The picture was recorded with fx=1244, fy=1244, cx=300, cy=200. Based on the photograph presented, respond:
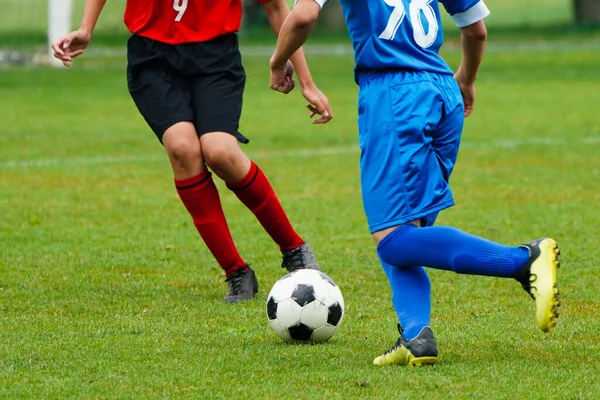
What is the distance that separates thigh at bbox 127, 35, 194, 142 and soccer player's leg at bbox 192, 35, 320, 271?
0.28ft

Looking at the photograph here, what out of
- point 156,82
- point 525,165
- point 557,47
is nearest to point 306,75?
point 156,82

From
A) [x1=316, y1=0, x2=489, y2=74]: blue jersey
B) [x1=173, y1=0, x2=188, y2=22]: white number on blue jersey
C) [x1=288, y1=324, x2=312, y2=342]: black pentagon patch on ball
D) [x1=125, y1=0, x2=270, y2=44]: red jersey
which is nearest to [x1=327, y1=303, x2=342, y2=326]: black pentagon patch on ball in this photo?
[x1=288, y1=324, x2=312, y2=342]: black pentagon patch on ball

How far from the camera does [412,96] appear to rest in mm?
4699

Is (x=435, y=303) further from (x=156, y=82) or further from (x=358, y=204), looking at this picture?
(x=358, y=204)

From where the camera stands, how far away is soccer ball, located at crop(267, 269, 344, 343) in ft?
17.5

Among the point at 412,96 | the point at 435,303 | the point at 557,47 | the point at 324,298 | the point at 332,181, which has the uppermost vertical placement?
the point at 412,96

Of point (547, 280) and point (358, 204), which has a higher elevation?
point (547, 280)

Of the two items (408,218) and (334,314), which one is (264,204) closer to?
(334,314)

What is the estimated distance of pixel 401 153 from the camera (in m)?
4.64

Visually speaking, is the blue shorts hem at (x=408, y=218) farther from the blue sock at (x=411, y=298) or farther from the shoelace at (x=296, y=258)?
the shoelace at (x=296, y=258)

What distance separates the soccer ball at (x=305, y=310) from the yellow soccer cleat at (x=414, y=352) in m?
0.55

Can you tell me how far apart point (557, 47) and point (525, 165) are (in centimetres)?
1956

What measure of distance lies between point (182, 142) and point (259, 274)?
127 cm

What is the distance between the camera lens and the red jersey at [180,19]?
628 centimetres
